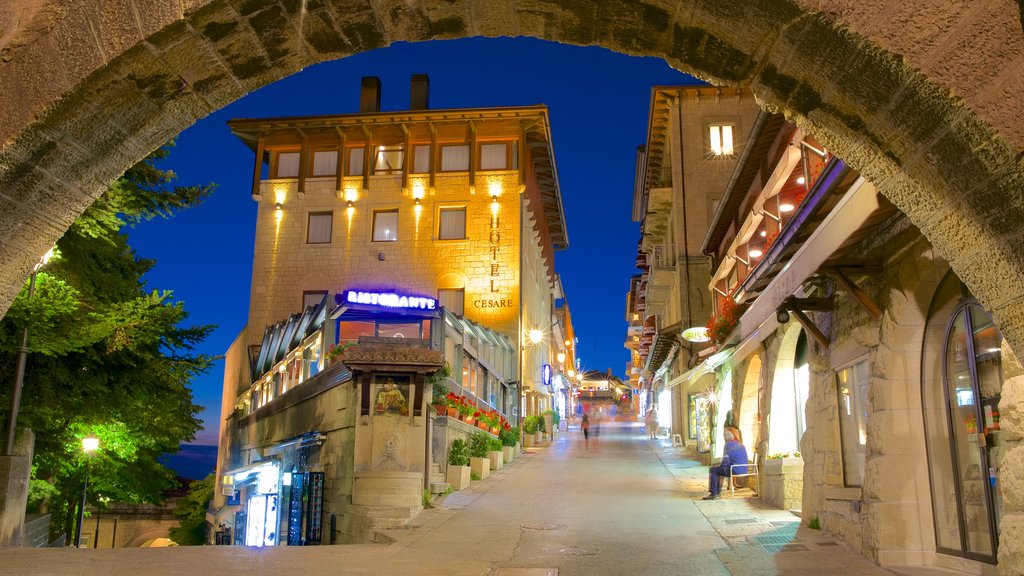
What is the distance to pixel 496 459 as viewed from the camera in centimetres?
2148

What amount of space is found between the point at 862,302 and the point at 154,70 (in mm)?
7608

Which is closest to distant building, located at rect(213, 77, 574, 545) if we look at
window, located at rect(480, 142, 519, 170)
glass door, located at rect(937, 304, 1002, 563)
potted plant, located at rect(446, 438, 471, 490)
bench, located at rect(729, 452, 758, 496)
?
window, located at rect(480, 142, 519, 170)

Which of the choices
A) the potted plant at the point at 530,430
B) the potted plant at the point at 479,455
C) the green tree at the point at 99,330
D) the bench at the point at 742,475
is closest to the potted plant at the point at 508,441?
the potted plant at the point at 479,455

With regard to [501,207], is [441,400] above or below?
below

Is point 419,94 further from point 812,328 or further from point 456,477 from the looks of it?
point 812,328

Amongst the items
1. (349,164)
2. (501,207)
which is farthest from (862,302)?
(349,164)

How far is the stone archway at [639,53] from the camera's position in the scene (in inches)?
113

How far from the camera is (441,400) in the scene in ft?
59.4

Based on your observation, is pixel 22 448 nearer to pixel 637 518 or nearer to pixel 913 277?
pixel 637 518

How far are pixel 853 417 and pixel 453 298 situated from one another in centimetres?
2726

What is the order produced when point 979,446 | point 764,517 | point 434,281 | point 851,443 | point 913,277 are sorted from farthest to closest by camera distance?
point 434,281, point 764,517, point 851,443, point 913,277, point 979,446

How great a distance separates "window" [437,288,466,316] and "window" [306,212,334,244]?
6325 mm

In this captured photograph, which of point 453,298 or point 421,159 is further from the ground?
point 421,159

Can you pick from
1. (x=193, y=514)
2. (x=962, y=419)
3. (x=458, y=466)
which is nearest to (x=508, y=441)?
(x=458, y=466)
